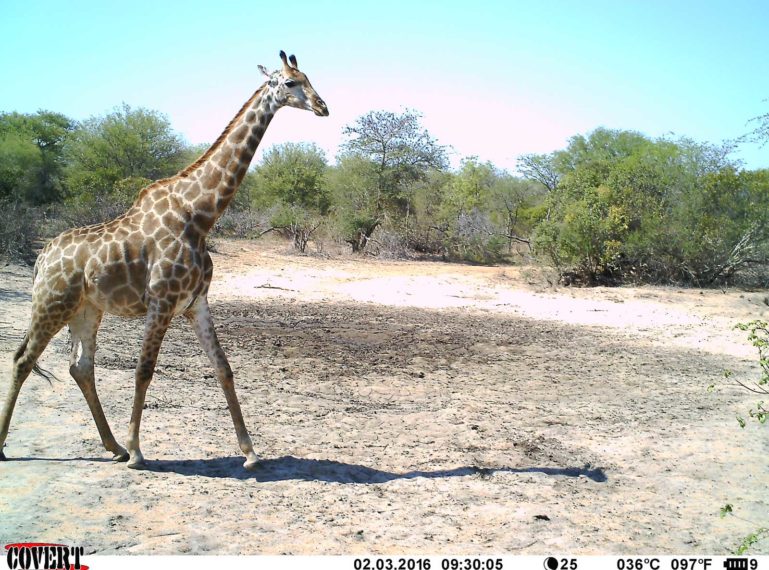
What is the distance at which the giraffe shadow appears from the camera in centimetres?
525

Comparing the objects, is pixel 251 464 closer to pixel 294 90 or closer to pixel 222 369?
pixel 222 369

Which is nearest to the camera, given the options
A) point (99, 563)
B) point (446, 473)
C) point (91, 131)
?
point (99, 563)

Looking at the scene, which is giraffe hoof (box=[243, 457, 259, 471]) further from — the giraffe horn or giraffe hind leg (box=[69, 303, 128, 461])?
the giraffe horn

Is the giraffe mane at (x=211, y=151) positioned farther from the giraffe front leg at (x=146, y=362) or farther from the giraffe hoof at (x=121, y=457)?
the giraffe hoof at (x=121, y=457)

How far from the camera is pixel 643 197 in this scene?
19.8m

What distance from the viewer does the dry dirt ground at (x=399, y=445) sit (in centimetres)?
438

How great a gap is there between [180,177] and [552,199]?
17.1 meters

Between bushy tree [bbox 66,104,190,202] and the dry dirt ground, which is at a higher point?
bushy tree [bbox 66,104,190,202]

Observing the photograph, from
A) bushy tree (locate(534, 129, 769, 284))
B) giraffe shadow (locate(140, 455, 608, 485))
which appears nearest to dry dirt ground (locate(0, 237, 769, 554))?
giraffe shadow (locate(140, 455, 608, 485))

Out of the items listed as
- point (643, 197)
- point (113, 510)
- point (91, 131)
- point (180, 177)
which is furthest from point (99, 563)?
point (91, 131)

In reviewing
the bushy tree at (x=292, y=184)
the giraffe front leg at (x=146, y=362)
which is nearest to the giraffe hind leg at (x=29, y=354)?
the giraffe front leg at (x=146, y=362)

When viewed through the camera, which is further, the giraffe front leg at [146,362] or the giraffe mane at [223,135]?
the giraffe mane at [223,135]

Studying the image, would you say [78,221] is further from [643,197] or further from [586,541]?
[586,541]

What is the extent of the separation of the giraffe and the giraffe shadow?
6.1 inches
